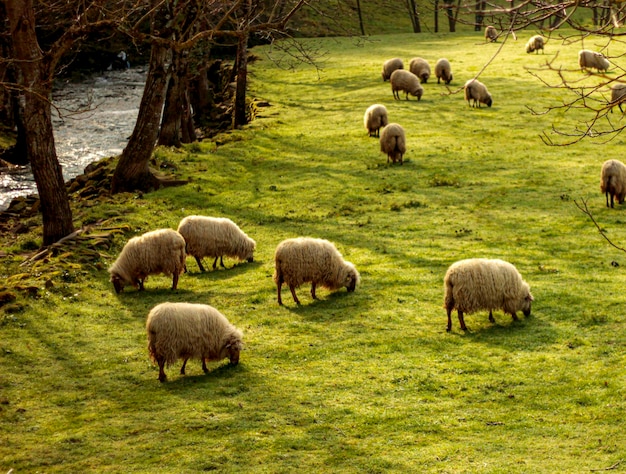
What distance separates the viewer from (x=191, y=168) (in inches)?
1068

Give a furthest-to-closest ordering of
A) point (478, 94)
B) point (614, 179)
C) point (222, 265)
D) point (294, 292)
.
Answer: point (478, 94) < point (614, 179) < point (222, 265) < point (294, 292)

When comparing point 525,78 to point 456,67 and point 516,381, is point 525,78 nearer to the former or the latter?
point 456,67

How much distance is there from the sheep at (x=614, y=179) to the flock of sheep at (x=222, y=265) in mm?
26

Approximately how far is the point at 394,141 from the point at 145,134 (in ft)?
26.5

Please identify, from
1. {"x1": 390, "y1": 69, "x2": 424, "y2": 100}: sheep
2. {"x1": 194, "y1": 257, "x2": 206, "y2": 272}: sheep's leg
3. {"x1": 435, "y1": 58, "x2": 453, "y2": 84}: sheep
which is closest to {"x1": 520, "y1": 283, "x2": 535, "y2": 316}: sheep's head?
{"x1": 194, "y1": 257, "x2": 206, "y2": 272}: sheep's leg

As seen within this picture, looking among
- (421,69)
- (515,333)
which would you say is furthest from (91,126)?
(515,333)

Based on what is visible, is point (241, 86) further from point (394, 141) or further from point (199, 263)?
point (199, 263)

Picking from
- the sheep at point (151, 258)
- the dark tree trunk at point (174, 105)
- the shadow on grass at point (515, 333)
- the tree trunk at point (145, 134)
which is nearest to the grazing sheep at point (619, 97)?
the shadow on grass at point (515, 333)

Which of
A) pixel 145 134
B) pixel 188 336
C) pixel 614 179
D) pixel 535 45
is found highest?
pixel 535 45

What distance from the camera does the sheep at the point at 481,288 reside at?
13.3 m

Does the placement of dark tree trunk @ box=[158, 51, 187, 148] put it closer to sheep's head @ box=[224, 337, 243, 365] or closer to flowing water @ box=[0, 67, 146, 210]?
flowing water @ box=[0, 67, 146, 210]

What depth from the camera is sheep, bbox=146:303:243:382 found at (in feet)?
38.1

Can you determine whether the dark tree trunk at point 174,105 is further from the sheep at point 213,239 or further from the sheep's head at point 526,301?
the sheep's head at point 526,301

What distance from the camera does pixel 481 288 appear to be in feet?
43.6
